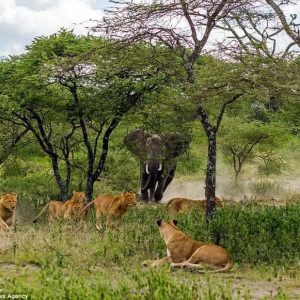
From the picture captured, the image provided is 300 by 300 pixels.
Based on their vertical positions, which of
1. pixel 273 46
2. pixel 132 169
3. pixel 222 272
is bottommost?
pixel 222 272

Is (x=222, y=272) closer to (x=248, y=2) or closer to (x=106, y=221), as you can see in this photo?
(x=106, y=221)

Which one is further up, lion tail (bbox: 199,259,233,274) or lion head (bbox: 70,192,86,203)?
lion head (bbox: 70,192,86,203)

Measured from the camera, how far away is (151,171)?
2178 cm

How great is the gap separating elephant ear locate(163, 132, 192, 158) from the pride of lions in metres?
5.24

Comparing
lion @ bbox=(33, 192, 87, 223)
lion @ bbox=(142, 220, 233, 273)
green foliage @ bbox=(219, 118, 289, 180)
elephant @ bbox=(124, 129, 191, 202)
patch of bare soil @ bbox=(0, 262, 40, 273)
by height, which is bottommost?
patch of bare soil @ bbox=(0, 262, 40, 273)

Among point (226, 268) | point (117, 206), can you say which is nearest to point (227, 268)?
point (226, 268)

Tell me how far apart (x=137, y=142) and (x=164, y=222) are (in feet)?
37.5

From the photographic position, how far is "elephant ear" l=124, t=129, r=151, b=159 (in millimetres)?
21000

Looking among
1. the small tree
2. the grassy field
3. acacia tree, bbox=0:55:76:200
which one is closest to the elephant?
acacia tree, bbox=0:55:76:200

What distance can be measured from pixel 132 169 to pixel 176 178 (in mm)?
8221

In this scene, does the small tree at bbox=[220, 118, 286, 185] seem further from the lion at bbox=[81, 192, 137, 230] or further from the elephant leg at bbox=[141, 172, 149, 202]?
the lion at bbox=[81, 192, 137, 230]

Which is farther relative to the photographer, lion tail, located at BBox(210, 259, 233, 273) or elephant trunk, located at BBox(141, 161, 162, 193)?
elephant trunk, located at BBox(141, 161, 162, 193)

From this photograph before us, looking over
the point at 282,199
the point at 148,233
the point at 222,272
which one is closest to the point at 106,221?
the point at 148,233

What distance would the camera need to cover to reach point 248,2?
42.7 feet
